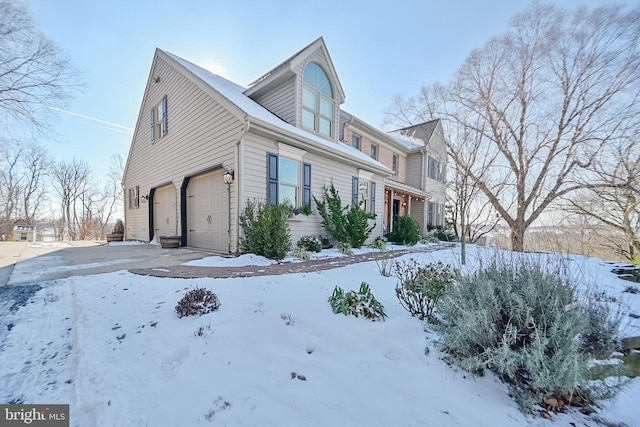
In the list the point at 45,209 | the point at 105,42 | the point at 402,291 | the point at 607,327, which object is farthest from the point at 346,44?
the point at 45,209

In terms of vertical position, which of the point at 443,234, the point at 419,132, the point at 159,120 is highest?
the point at 419,132

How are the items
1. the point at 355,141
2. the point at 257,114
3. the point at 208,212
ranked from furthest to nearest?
the point at 355,141 < the point at 208,212 < the point at 257,114

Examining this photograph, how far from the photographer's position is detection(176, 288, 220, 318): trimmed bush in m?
2.71

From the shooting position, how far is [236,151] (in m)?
6.14

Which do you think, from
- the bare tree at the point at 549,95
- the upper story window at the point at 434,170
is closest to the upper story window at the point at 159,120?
the bare tree at the point at 549,95

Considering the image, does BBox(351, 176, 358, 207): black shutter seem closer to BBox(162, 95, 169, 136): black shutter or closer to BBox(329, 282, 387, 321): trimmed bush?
BBox(329, 282, 387, 321): trimmed bush

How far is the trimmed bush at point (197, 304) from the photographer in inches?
106

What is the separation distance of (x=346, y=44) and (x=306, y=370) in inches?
417

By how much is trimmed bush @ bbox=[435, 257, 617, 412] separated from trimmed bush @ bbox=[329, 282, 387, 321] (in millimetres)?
674

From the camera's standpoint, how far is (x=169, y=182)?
354 inches

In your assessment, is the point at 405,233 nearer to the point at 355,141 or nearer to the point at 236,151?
the point at 355,141

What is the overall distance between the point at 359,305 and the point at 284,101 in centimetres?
733

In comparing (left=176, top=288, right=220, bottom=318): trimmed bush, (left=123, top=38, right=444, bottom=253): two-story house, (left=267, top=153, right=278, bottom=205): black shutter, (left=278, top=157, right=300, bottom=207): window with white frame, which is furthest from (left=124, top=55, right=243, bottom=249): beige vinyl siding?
(left=176, top=288, right=220, bottom=318): trimmed bush

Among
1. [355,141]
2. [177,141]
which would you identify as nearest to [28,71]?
[177,141]
